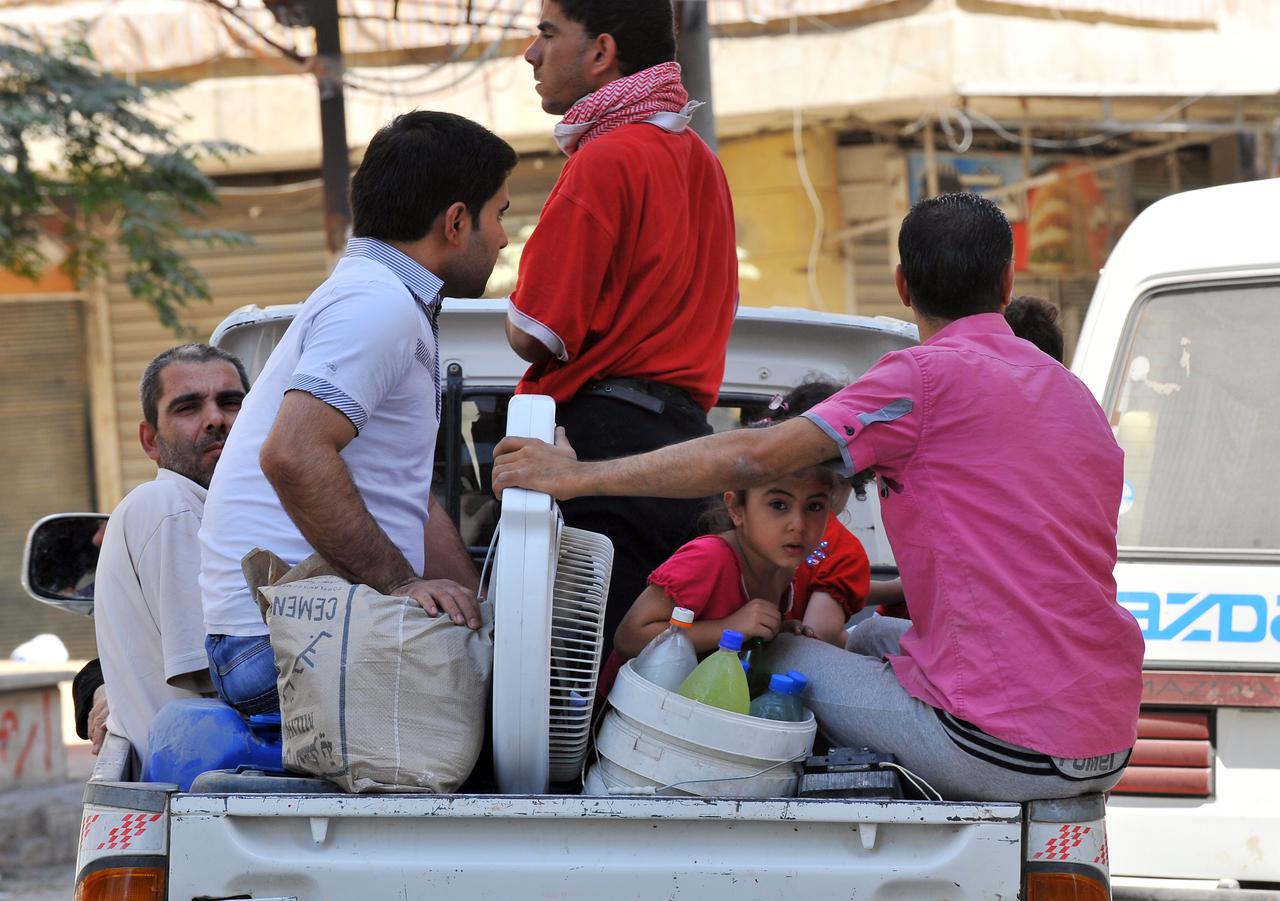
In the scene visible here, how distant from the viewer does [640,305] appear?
3.48m

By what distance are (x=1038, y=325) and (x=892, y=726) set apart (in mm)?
1817

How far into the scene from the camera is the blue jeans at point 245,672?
9.74 ft

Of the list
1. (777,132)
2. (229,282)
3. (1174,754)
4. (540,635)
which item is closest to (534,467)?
(540,635)

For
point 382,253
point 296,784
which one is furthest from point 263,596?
point 382,253

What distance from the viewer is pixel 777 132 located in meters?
12.6

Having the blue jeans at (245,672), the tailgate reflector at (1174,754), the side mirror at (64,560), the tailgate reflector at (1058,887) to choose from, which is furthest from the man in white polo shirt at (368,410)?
the tailgate reflector at (1174,754)

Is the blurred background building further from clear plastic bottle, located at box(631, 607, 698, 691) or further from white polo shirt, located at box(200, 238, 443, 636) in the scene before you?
clear plastic bottle, located at box(631, 607, 698, 691)

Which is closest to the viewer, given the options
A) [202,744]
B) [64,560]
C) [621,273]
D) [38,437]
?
[202,744]

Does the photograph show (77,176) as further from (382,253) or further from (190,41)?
(382,253)

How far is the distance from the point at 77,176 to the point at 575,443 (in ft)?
22.5

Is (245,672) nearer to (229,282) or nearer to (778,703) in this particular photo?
(778,703)

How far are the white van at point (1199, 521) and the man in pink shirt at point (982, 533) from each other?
163cm

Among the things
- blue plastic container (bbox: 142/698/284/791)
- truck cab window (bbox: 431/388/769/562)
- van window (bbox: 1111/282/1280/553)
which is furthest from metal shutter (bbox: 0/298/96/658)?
blue plastic container (bbox: 142/698/284/791)

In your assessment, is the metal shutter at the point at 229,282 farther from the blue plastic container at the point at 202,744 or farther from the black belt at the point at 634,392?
the blue plastic container at the point at 202,744
